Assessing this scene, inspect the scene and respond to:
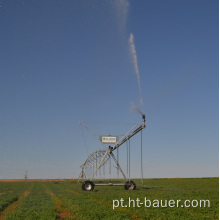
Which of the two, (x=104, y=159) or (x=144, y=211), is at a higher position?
(x=104, y=159)

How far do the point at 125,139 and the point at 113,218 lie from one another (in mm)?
21021

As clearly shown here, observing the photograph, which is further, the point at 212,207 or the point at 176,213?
the point at 212,207

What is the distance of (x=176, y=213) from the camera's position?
1600 cm

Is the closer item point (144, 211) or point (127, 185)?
point (144, 211)

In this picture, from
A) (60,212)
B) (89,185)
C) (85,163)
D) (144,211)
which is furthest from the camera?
(85,163)

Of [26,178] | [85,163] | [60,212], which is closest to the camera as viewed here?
[60,212]

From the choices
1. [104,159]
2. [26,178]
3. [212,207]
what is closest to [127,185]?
[104,159]

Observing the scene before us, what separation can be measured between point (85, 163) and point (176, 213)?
71917mm

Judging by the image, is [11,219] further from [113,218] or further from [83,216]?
[113,218]

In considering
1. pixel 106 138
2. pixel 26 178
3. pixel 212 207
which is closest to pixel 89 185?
pixel 106 138

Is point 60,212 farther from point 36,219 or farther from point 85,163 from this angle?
point 85,163

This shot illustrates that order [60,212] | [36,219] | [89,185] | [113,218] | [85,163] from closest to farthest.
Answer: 1. [113,218]
2. [36,219]
3. [60,212]
4. [89,185]
5. [85,163]

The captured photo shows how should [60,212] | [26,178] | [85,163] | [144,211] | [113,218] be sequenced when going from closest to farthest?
[113,218] < [144,211] < [60,212] < [85,163] < [26,178]

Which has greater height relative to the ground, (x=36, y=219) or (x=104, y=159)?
(x=104, y=159)
